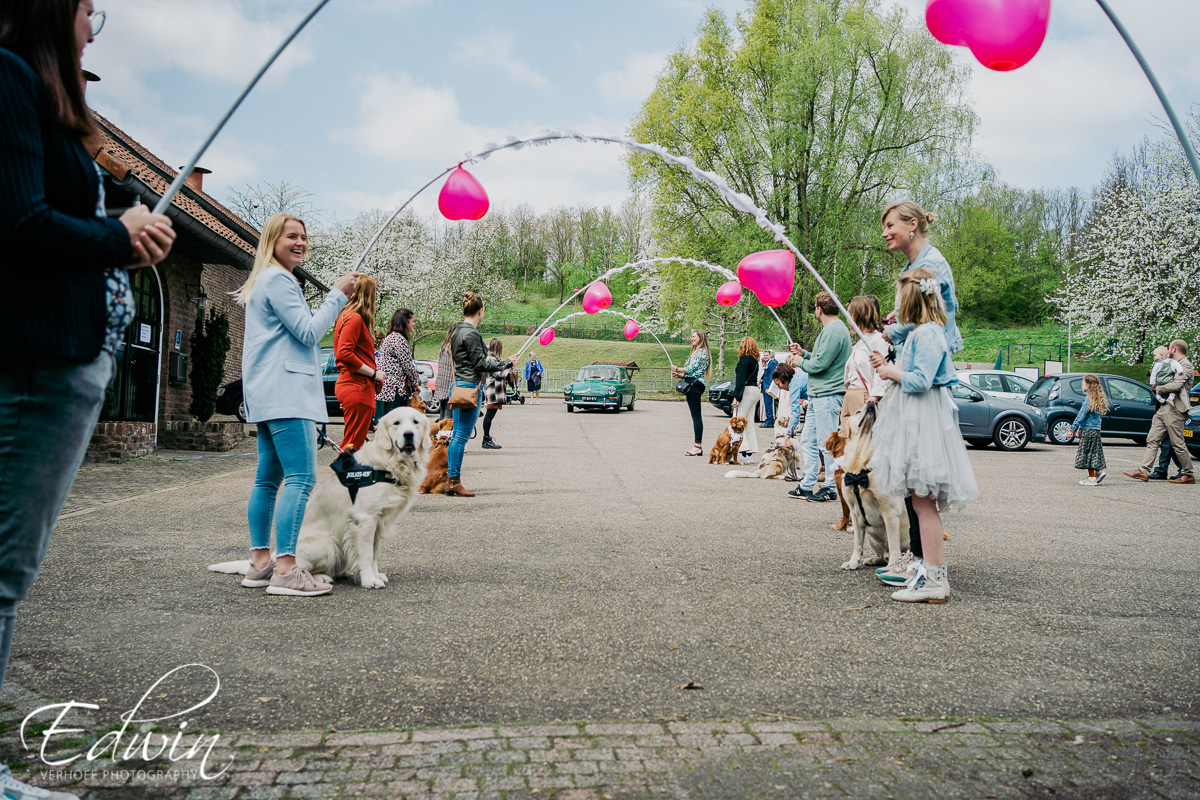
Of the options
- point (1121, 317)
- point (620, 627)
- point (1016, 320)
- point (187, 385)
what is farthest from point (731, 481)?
point (1016, 320)

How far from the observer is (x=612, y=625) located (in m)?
4.11

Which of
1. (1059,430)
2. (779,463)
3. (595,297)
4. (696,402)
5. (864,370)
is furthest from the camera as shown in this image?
(1059,430)

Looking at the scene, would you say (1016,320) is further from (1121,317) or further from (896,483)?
(896,483)

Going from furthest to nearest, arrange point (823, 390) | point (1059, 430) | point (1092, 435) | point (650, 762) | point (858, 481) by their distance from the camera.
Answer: point (1059, 430)
point (1092, 435)
point (823, 390)
point (858, 481)
point (650, 762)

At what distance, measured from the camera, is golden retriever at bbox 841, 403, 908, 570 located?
5.44 meters

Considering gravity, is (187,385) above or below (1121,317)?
below

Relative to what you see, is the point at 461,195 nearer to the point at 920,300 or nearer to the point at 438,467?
the point at 438,467

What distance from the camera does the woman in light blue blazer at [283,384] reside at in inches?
170

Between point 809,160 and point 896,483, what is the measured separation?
26.9 metres

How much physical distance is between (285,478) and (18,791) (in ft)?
8.00

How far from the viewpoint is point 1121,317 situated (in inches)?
1312

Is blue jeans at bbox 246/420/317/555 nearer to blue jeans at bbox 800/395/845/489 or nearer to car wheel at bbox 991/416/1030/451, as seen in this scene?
blue jeans at bbox 800/395/845/489

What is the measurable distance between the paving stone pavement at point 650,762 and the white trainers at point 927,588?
5.70ft

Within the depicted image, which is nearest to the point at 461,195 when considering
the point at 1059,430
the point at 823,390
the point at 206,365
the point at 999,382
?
the point at 823,390
